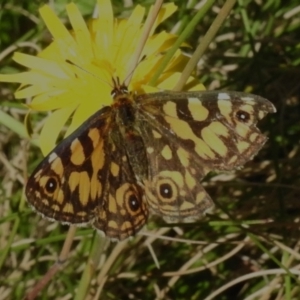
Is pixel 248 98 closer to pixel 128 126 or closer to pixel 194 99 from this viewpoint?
pixel 194 99

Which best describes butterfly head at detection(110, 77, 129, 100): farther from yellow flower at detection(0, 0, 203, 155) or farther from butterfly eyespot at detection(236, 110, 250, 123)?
butterfly eyespot at detection(236, 110, 250, 123)

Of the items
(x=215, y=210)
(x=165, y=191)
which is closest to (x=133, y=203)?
(x=165, y=191)

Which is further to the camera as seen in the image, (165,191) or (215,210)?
(215,210)

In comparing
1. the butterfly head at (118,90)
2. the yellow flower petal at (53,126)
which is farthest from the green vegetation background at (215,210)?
the butterfly head at (118,90)

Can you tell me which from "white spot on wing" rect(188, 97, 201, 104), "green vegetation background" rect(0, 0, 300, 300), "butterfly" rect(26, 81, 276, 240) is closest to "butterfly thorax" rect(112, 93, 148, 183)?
"butterfly" rect(26, 81, 276, 240)

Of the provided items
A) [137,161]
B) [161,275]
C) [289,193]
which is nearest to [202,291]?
[161,275]

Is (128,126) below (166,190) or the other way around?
the other way around

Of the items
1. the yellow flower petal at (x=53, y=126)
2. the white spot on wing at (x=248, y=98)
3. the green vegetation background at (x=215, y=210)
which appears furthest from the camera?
the green vegetation background at (x=215, y=210)

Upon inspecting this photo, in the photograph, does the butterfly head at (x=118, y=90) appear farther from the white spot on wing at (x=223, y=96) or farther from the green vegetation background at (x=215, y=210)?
the green vegetation background at (x=215, y=210)
